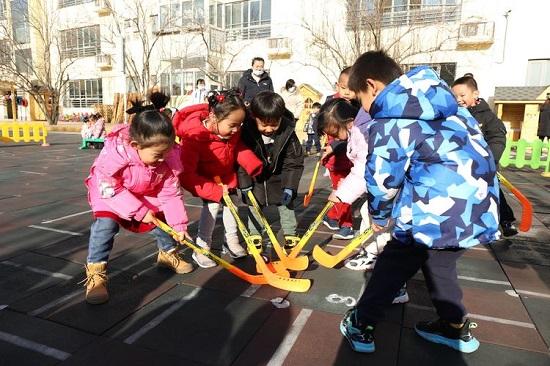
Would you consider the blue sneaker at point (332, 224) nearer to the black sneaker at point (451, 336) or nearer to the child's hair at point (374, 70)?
the black sneaker at point (451, 336)

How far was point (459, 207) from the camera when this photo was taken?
1.90 metres

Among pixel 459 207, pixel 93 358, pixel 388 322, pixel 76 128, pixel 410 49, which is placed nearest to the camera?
pixel 459 207

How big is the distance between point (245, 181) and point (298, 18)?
1831cm

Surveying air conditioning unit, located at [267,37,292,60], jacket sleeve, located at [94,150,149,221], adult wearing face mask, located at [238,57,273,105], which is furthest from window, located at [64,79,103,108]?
jacket sleeve, located at [94,150,149,221]

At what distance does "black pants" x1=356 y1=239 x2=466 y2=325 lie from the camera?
2059 millimetres

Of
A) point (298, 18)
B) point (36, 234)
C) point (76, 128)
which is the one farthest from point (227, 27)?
point (36, 234)

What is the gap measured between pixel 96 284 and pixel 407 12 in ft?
57.4

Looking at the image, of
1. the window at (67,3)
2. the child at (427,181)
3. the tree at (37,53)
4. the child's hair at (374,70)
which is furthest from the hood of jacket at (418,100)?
the window at (67,3)

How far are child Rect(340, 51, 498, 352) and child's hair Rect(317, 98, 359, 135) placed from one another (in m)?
1.49

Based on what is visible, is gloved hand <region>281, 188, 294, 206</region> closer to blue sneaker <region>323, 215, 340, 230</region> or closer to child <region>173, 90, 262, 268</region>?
child <region>173, 90, 262, 268</region>

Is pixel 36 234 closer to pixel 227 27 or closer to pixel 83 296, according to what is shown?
pixel 83 296

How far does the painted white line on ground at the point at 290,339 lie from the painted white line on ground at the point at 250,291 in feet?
1.35

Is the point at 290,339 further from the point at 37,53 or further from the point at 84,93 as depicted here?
the point at 37,53

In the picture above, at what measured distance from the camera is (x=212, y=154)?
10.6 ft
